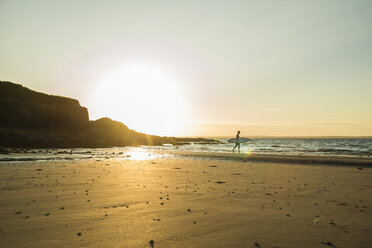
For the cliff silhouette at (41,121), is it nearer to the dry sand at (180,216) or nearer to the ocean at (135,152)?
the ocean at (135,152)

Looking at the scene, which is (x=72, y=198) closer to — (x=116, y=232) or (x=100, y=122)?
(x=116, y=232)

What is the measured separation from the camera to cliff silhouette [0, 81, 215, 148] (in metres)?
52.1

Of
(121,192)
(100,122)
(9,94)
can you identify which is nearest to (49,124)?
(9,94)

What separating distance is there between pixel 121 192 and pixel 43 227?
3.92 meters

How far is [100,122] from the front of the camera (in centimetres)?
11475

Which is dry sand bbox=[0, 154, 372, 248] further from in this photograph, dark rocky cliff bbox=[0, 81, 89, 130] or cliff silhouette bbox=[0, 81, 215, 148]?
dark rocky cliff bbox=[0, 81, 89, 130]

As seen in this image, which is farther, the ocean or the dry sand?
the ocean

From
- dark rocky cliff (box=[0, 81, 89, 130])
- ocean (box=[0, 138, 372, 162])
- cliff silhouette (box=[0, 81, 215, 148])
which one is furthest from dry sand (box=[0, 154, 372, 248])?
dark rocky cliff (box=[0, 81, 89, 130])

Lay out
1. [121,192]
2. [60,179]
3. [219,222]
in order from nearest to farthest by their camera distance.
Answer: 1. [219,222]
2. [121,192]
3. [60,179]

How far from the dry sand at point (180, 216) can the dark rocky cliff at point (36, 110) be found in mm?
67171

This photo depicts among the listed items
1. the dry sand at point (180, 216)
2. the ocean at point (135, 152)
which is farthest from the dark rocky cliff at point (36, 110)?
the dry sand at point (180, 216)

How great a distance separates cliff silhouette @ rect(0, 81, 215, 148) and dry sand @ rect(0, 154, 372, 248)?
50271 millimetres

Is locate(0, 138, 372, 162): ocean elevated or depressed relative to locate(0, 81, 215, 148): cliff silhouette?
depressed

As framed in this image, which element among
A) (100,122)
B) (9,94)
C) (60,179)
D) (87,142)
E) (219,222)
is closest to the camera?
(219,222)
